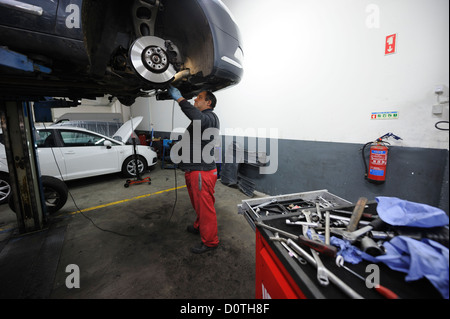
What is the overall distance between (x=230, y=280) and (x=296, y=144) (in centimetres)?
195

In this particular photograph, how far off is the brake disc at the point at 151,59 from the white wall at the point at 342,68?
54.2 inches

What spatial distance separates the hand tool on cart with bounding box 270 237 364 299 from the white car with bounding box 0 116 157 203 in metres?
3.27

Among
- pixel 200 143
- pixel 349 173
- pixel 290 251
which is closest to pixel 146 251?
pixel 200 143

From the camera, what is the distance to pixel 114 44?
1356 millimetres

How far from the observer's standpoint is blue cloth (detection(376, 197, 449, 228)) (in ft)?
1.93

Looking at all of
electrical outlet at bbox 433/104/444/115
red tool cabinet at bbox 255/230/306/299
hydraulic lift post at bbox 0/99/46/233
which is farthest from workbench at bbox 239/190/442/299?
hydraulic lift post at bbox 0/99/46/233

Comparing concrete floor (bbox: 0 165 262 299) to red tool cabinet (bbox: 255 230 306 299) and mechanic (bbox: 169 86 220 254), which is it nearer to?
mechanic (bbox: 169 86 220 254)
